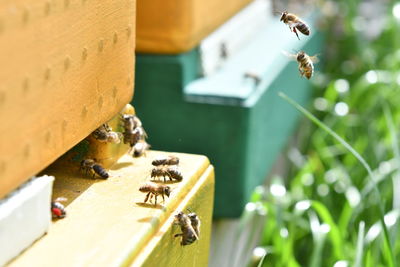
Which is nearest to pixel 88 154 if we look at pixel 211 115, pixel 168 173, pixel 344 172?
pixel 168 173

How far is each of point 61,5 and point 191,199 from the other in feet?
1.67

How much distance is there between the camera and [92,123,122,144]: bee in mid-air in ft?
5.29

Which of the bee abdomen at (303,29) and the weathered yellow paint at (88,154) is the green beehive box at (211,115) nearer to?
the bee abdomen at (303,29)

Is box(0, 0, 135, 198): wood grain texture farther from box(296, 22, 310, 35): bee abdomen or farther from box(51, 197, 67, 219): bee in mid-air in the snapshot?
box(296, 22, 310, 35): bee abdomen

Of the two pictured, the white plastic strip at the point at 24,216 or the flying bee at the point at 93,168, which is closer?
the white plastic strip at the point at 24,216

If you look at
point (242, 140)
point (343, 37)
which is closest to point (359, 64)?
point (343, 37)

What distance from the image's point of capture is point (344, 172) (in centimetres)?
304

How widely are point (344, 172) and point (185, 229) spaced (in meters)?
1.71

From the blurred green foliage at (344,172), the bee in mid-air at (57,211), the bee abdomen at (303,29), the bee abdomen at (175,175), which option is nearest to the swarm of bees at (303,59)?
the bee abdomen at (303,29)

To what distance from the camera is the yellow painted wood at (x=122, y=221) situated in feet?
4.09

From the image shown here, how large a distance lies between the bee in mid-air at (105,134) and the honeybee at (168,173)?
11 cm

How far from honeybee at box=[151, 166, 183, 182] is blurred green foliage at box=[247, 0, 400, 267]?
1.50ft

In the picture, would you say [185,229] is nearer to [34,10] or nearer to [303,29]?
[34,10]

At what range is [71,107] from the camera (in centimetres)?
138
